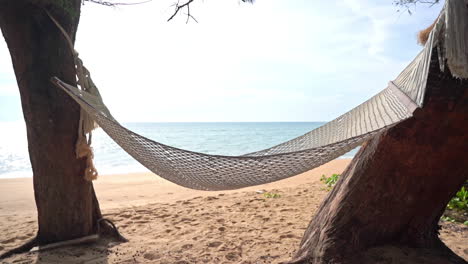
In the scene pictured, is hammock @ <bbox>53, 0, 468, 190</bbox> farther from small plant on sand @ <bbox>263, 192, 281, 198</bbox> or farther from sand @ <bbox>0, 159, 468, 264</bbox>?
small plant on sand @ <bbox>263, 192, 281, 198</bbox>

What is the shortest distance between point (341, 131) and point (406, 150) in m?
0.27

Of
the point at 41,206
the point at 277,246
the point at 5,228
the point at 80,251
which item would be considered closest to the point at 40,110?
the point at 41,206

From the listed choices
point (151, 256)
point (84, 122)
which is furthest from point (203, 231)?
point (84, 122)

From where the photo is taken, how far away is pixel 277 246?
1.79 m

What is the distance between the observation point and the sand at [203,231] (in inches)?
65.9

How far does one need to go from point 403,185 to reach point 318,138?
1.35ft

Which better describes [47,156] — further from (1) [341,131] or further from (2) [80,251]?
(1) [341,131]

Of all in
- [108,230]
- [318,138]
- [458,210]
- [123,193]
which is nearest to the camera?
[318,138]

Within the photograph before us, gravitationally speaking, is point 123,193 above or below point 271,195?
below

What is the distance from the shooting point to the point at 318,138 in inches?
59.8

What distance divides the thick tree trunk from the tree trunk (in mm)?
1213

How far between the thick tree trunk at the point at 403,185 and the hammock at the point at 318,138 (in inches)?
2.7

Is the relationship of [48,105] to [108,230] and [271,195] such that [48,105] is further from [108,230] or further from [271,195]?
[271,195]

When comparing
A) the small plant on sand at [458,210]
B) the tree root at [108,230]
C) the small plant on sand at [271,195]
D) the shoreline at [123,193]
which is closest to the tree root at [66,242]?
the tree root at [108,230]
